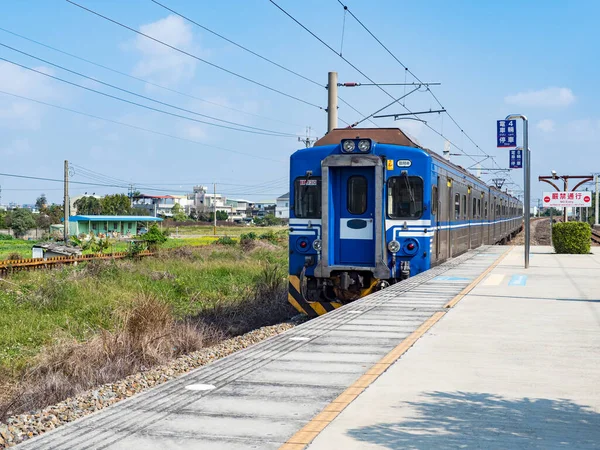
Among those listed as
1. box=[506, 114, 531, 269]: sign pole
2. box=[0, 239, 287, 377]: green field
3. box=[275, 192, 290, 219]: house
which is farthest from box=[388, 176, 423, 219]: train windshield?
box=[275, 192, 290, 219]: house

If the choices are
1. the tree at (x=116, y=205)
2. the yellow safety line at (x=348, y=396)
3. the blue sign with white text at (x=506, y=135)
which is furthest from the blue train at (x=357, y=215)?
the tree at (x=116, y=205)

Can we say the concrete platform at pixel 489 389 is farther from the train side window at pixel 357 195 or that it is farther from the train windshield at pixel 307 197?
the train windshield at pixel 307 197

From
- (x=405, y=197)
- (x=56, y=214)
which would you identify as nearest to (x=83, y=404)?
(x=405, y=197)

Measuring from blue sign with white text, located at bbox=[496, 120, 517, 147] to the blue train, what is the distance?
39.2 ft

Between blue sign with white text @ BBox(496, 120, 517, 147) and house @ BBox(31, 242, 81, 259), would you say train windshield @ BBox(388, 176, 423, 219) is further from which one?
house @ BBox(31, 242, 81, 259)

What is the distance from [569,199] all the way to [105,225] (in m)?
54.6

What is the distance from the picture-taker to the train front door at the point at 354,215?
549 inches

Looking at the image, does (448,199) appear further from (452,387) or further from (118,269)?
(118,269)

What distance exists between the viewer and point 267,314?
58.3ft

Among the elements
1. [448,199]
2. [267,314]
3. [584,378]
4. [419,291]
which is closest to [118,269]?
[267,314]

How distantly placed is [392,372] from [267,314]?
11.1 metres

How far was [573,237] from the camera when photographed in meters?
26.4

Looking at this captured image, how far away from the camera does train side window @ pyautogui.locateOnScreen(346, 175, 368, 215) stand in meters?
14.0

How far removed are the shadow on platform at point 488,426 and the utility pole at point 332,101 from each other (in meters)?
16.5
